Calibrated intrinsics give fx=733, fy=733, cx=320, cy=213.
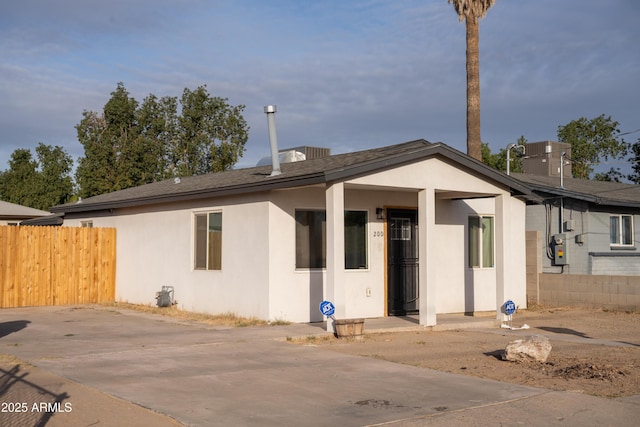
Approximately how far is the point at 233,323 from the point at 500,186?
654 centimetres

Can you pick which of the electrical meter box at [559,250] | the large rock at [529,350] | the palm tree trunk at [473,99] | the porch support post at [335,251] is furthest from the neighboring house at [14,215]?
the large rock at [529,350]

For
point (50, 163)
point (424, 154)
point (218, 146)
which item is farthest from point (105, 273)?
point (50, 163)

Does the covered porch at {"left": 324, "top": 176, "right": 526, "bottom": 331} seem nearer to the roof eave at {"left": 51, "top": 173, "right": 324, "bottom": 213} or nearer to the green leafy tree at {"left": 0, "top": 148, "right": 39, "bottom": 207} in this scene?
the roof eave at {"left": 51, "top": 173, "right": 324, "bottom": 213}

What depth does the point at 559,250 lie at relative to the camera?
21328 millimetres

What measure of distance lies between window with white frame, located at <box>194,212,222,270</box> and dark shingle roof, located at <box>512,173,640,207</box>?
373 inches

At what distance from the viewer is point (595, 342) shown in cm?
1323

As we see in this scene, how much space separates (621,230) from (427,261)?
38.3 ft

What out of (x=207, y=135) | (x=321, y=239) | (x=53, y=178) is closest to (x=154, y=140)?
(x=207, y=135)

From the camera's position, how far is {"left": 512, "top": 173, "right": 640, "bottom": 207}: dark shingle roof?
21.2m

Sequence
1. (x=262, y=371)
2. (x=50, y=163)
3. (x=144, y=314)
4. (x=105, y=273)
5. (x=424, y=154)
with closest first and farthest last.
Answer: (x=262, y=371), (x=424, y=154), (x=144, y=314), (x=105, y=273), (x=50, y=163)

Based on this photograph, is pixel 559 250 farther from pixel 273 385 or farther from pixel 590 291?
pixel 273 385

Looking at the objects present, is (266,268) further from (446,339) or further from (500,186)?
(500,186)

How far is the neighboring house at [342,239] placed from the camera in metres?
14.5

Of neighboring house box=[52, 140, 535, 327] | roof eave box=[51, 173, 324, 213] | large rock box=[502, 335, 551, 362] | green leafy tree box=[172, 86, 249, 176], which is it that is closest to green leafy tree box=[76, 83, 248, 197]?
green leafy tree box=[172, 86, 249, 176]
